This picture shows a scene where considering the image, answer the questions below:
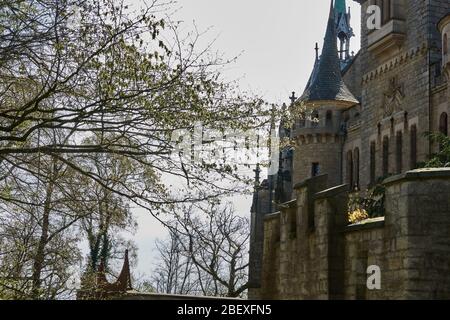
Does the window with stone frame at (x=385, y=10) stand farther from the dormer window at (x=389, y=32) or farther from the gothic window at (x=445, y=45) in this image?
the gothic window at (x=445, y=45)

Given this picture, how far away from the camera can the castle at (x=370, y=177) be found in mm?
8789

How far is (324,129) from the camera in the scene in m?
36.8

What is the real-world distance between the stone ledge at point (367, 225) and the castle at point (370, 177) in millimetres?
29

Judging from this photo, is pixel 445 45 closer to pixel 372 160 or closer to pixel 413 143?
pixel 413 143

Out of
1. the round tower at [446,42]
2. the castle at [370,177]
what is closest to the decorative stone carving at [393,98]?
the castle at [370,177]

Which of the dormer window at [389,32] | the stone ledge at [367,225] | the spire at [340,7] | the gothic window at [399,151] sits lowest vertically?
the stone ledge at [367,225]

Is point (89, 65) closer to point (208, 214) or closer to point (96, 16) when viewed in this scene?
point (96, 16)

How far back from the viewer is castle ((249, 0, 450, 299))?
8789 millimetres

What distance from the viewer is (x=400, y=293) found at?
880cm

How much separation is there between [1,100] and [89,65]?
2801mm

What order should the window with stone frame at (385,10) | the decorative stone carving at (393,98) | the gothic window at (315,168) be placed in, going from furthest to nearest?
the gothic window at (315,168), the window with stone frame at (385,10), the decorative stone carving at (393,98)

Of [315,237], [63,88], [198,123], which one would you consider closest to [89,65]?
[63,88]
